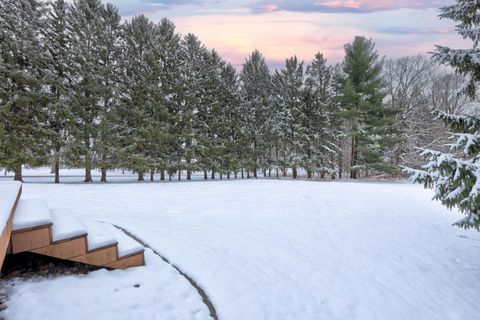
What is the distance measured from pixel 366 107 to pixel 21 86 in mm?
20463

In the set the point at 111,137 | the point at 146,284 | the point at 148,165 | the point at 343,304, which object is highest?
the point at 111,137

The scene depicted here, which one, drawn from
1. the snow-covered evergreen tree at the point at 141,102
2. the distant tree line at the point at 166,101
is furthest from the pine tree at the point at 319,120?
the snow-covered evergreen tree at the point at 141,102

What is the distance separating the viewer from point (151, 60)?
59.8 ft

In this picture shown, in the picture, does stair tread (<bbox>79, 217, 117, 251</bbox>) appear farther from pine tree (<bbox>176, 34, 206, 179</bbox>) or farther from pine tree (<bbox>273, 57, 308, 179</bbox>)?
pine tree (<bbox>273, 57, 308, 179</bbox>)

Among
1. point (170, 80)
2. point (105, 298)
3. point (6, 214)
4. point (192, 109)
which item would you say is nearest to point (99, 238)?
point (105, 298)

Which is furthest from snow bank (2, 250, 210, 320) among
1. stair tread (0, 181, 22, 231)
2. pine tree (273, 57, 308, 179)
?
pine tree (273, 57, 308, 179)

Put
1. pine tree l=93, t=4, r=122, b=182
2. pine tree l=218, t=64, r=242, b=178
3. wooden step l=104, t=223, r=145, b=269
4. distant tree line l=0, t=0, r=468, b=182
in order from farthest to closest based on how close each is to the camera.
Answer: pine tree l=218, t=64, r=242, b=178, pine tree l=93, t=4, r=122, b=182, distant tree line l=0, t=0, r=468, b=182, wooden step l=104, t=223, r=145, b=269

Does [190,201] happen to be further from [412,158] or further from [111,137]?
[412,158]

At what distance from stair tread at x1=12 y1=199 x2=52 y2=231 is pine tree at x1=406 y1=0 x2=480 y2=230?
215 inches

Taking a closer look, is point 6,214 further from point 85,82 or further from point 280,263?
point 85,82

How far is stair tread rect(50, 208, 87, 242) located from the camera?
3541 millimetres

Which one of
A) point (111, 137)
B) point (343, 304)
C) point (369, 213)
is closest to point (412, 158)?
point (369, 213)

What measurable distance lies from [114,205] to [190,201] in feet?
7.70

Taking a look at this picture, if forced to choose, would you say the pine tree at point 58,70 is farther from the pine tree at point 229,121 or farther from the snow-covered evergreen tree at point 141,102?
the pine tree at point 229,121
